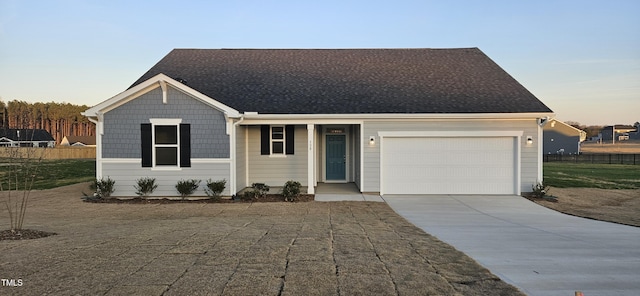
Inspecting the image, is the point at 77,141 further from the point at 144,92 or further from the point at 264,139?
the point at 144,92

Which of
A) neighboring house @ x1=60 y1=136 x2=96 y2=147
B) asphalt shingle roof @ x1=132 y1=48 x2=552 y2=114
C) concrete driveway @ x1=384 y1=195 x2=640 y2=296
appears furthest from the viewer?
neighboring house @ x1=60 y1=136 x2=96 y2=147

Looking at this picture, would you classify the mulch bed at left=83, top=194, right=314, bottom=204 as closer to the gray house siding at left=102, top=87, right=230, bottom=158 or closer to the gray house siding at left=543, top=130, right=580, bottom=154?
the gray house siding at left=102, top=87, right=230, bottom=158

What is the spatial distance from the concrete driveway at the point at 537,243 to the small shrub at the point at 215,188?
5106mm

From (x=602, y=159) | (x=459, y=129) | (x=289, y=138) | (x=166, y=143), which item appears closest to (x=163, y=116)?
(x=166, y=143)

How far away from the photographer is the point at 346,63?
18.3 metres

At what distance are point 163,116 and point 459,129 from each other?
9.56 metres

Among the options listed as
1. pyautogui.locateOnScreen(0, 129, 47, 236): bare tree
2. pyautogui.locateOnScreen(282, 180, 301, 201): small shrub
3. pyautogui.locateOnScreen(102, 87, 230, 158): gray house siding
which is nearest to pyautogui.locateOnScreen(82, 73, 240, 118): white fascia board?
pyautogui.locateOnScreen(102, 87, 230, 158): gray house siding

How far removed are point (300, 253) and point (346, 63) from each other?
43.4 ft

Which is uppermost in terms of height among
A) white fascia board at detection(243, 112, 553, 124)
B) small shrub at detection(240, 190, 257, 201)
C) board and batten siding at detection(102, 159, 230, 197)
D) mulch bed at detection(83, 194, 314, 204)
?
white fascia board at detection(243, 112, 553, 124)

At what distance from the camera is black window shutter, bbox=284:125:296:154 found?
16.4 metres

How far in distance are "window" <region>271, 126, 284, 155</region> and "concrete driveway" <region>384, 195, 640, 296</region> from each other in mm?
5209

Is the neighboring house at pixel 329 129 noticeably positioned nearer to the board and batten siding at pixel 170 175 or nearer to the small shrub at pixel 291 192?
the board and batten siding at pixel 170 175

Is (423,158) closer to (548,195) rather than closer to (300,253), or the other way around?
(548,195)

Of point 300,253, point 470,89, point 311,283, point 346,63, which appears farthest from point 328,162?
point 311,283
